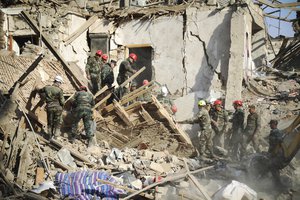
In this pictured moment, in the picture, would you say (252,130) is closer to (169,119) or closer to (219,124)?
(219,124)

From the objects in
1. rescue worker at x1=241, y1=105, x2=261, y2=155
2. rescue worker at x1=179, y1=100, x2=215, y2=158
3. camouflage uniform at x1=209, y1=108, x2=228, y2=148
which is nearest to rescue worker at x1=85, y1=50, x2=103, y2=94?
rescue worker at x1=179, y1=100, x2=215, y2=158

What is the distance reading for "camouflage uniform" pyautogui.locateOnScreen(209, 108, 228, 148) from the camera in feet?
49.2

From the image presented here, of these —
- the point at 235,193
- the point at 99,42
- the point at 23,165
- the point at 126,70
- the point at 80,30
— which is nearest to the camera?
the point at 235,193

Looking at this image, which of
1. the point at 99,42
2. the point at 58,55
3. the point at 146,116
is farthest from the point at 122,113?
the point at 99,42

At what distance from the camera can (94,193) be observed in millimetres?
11227

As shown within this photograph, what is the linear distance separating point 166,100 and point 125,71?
1.75m

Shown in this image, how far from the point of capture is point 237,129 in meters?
14.7

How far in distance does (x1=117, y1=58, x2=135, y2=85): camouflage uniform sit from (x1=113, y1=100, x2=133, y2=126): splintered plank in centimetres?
176

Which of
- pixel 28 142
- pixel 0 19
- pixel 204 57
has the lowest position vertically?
pixel 28 142

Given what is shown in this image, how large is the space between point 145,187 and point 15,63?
636 centimetres

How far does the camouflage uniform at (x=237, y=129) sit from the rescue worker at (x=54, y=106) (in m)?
5.13

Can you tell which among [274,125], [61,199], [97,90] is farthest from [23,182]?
[274,125]

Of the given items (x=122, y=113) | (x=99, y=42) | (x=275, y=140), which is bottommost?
(x=122, y=113)

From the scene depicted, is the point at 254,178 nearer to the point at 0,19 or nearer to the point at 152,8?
the point at 152,8
